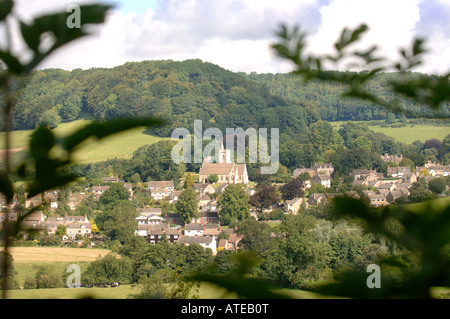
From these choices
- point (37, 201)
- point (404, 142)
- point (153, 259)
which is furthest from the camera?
point (404, 142)

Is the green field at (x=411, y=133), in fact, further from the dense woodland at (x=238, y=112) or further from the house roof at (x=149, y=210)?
the house roof at (x=149, y=210)

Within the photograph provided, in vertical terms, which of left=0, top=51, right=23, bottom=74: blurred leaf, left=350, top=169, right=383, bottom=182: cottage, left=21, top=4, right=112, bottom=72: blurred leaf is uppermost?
left=350, top=169, right=383, bottom=182: cottage

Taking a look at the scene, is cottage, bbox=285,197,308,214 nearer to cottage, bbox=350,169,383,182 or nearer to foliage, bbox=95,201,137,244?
cottage, bbox=350,169,383,182

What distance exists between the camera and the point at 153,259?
25.4 m

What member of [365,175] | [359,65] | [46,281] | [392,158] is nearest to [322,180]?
[365,175]

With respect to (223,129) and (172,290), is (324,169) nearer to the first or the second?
(223,129)

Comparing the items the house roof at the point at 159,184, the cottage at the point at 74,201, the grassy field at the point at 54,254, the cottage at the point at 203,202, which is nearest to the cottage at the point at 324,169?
the cottage at the point at 203,202

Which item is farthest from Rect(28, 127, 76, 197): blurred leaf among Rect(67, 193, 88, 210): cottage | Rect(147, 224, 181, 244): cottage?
Rect(67, 193, 88, 210): cottage

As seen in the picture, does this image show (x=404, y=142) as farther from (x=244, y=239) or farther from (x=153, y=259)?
(x=153, y=259)

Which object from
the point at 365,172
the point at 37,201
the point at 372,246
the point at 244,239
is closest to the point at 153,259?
the point at 244,239

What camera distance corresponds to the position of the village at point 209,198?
35578mm

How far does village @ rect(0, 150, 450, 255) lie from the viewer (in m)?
35.6
